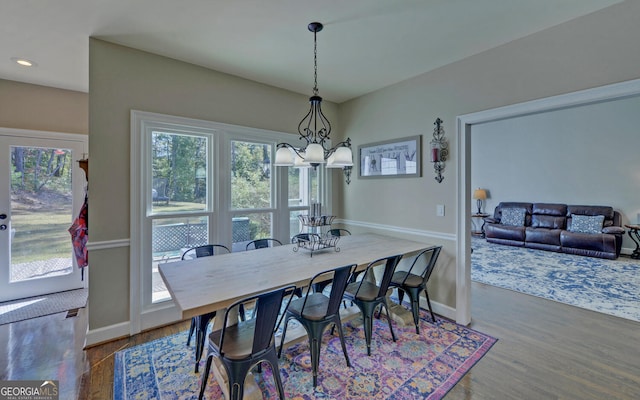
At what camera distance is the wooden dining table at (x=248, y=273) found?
1.62 meters

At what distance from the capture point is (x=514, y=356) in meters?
2.31

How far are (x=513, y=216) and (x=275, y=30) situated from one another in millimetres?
7210

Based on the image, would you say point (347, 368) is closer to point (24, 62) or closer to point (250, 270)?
point (250, 270)

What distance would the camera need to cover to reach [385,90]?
12.1 feet

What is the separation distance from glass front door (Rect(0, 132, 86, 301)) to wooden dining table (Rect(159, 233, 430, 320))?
2.71 meters

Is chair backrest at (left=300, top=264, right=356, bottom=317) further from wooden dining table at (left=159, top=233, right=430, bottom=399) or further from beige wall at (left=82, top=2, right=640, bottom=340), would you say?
beige wall at (left=82, top=2, right=640, bottom=340)

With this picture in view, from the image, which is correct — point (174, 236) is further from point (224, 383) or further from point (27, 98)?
point (27, 98)

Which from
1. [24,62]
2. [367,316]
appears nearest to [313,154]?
[367,316]

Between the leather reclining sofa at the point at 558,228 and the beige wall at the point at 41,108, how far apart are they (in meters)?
8.60

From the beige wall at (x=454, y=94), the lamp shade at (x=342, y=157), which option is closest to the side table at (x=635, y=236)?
the beige wall at (x=454, y=94)

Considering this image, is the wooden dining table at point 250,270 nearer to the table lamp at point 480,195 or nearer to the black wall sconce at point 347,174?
the black wall sconce at point 347,174

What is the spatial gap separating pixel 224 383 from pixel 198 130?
250cm

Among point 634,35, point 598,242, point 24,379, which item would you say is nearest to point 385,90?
point 634,35

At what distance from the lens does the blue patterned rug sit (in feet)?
11.1
